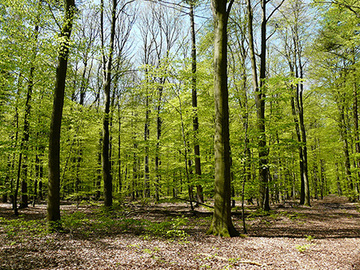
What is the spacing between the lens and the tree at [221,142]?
17.8 feet

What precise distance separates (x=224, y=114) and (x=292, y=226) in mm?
4848

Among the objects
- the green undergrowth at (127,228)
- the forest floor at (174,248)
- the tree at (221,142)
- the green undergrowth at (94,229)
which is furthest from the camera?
the green undergrowth at (127,228)

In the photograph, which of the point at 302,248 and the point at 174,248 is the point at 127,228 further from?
the point at 302,248

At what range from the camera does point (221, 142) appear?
18.2ft

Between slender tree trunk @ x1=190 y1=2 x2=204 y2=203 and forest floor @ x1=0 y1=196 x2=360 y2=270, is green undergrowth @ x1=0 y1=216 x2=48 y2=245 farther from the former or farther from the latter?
slender tree trunk @ x1=190 y1=2 x2=204 y2=203

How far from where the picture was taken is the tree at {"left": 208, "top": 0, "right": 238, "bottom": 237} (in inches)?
213

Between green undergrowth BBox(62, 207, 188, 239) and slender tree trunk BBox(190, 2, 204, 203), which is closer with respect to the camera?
green undergrowth BBox(62, 207, 188, 239)

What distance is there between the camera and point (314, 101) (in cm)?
1808

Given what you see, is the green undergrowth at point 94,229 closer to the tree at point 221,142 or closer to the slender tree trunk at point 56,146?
the slender tree trunk at point 56,146

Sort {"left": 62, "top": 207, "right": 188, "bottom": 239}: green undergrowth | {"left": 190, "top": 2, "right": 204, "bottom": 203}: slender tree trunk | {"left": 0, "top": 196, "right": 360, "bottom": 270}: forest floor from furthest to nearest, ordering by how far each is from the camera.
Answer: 1. {"left": 190, "top": 2, "right": 204, "bottom": 203}: slender tree trunk
2. {"left": 62, "top": 207, "right": 188, "bottom": 239}: green undergrowth
3. {"left": 0, "top": 196, "right": 360, "bottom": 270}: forest floor

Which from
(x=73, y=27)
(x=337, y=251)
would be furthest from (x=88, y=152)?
(x=337, y=251)

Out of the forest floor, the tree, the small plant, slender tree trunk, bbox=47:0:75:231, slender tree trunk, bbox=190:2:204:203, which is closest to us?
the forest floor

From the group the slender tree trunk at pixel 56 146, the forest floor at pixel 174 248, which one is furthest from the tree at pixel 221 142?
the slender tree trunk at pixel 56 146

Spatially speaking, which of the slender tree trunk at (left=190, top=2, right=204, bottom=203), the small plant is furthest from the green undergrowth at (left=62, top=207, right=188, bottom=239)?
the small plant
